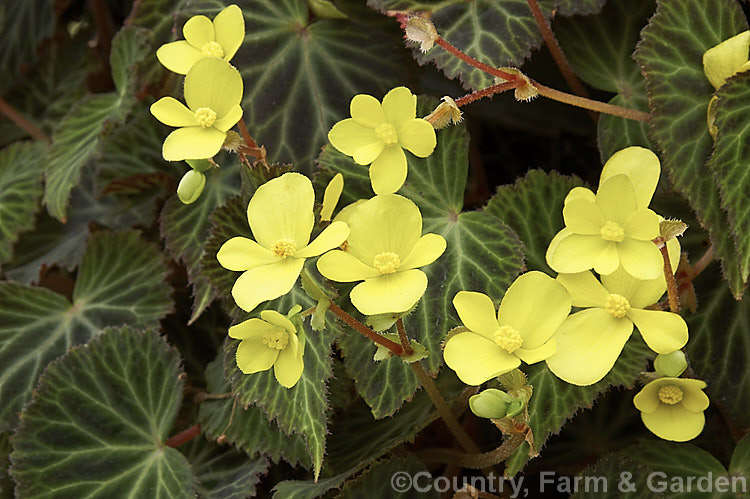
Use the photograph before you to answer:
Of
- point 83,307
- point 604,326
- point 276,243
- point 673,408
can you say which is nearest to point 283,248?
point 276,243

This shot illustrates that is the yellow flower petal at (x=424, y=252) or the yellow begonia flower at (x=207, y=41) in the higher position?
the yellow begonia flower at (x=207, y=41)

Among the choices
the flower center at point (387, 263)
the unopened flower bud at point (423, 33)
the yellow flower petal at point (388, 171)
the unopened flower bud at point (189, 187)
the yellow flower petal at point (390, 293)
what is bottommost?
the unopened flower bud at point (189, 187)

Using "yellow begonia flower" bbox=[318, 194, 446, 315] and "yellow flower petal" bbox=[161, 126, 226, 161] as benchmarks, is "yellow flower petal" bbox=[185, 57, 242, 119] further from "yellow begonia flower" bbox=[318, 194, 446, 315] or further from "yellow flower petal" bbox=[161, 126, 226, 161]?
"yellow begonia flower" bbox=[318, 194, 446, 315]

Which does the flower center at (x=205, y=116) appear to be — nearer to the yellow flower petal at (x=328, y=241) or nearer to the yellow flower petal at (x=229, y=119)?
the yellow flower petal at (x=229, y=119)

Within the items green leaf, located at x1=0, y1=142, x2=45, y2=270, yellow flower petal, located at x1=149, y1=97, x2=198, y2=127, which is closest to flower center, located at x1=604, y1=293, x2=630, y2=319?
yellow flower petal, located at x1=149, y1=97, x2=198, y2=127

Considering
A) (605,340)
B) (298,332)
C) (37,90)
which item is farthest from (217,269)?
(37,90)

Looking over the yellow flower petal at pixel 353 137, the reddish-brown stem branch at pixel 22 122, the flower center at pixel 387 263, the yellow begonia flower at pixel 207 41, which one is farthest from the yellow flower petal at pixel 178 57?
the reddish-brown stem branch at pixel 22 122

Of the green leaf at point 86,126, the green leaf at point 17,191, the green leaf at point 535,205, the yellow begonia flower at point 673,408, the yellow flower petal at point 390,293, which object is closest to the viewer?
the yellow flower petal at point 390,293

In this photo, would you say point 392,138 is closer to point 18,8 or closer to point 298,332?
point 298,332
